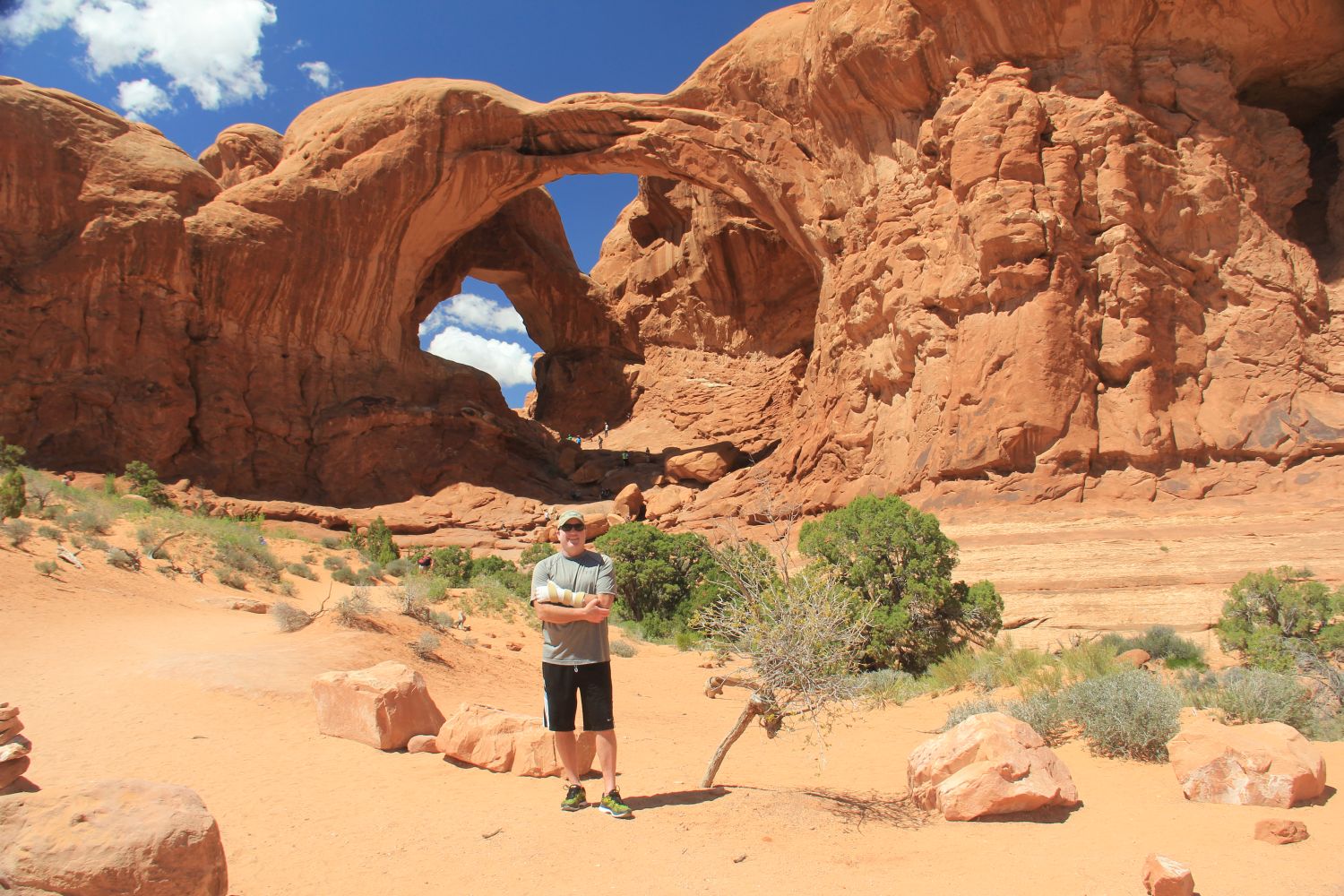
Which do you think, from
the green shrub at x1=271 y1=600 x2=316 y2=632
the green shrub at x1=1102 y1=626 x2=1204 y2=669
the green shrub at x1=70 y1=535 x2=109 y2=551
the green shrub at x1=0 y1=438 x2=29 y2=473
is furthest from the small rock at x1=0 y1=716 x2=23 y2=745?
the green shrub at x1=0 y1=438 x2=29 y2=473

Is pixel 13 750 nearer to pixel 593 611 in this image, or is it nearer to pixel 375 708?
pixel 375 708

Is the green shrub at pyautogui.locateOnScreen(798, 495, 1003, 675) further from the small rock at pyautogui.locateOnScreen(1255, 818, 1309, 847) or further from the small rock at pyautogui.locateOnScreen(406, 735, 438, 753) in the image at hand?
the small rock at pyautogui.locateOnScreen(1255, 818, 1309, 847)

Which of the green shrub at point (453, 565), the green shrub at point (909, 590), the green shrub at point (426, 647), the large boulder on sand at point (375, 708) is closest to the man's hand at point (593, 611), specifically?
the large boulder on sand at point (375, 708)

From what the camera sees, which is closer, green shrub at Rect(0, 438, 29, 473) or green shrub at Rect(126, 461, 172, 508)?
green shrub at Rect(0, 438, 29, 473)

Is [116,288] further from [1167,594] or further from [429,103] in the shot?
[1167,594]

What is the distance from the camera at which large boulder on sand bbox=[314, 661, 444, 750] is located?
213 inches

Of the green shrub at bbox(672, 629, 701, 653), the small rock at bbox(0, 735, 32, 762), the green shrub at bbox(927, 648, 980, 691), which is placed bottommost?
the green shrub at bbox(672, 629, 701, 653)

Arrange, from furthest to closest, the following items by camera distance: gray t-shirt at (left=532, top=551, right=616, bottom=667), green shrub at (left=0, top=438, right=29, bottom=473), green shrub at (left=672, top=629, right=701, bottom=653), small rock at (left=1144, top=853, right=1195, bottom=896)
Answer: green shrub at (left=0, top=438, right=29, bottom=473) < green shrub at (left=672, top=629, right=701, bottom=653) < gray t-shirt at (left=532, top=551, right=616, bottom=667) < small rock at (left=1144, top=853, right=1195, bottom=896)

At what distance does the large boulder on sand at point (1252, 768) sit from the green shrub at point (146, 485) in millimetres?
19178

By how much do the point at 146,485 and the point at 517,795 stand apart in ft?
57.9

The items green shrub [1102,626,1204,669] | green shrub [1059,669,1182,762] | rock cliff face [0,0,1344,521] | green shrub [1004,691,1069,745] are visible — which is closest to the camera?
green shrub [1059,669,1182,762]

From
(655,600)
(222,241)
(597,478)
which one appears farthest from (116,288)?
(655,600)

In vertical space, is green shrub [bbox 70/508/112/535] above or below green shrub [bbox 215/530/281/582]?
above

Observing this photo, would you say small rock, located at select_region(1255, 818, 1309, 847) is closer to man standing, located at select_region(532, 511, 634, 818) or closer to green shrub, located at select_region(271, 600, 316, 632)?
man standing, located at select_region(532, 511, 634, 818)
